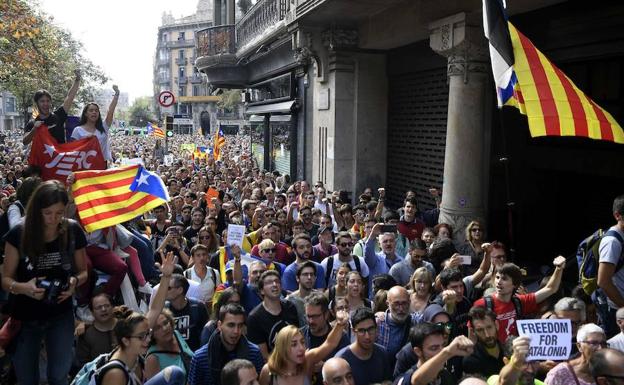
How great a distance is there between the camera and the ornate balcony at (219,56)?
71.0ft

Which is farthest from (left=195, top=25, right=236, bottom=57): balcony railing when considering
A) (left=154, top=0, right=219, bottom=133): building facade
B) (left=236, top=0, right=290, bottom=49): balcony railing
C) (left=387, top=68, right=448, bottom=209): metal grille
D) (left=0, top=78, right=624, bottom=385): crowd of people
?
(left=154, top=0, right=219, bottom=133): building facade

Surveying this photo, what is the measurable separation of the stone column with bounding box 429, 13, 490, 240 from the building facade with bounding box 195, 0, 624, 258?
2 cm

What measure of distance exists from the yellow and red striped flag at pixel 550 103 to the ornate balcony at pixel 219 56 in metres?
17.3

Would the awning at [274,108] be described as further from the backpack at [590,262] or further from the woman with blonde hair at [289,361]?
the woman with blonde hair at [289,361]

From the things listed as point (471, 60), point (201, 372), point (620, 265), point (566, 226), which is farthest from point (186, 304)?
point (566, 226)

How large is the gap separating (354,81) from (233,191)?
389cm

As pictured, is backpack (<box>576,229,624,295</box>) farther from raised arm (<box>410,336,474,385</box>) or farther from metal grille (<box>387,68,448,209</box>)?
metal grille (<box>387,68,448,209</box>)

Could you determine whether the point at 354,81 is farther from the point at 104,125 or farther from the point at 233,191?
the point at 104,125

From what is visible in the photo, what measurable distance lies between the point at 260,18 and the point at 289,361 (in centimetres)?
1454

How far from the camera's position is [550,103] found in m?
5.18

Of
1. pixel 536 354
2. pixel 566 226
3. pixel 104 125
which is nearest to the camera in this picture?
pixel 536 354

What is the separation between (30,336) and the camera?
3.99 meters

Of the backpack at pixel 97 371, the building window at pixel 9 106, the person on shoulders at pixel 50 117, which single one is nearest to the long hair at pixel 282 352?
the backpack at pixel 97 371

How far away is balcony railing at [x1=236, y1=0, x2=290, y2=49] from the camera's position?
48.5ft
